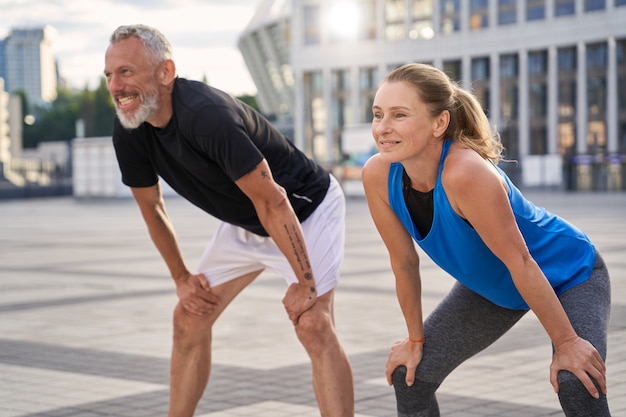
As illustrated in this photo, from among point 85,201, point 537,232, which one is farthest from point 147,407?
point 85,201

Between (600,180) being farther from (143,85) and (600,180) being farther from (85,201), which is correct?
(143,85)

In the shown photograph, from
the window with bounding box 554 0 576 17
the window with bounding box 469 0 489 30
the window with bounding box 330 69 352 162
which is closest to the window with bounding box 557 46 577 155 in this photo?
the window with bounding box 554 0 576 17

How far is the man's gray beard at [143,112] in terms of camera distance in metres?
3.71

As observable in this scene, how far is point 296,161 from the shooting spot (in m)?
4.13

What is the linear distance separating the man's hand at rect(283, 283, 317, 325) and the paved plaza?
1.13 m

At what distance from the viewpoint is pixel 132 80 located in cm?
370

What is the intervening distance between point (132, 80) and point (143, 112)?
4.8 inches

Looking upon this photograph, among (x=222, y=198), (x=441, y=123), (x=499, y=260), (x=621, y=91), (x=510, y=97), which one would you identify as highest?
(x=441, y=123)

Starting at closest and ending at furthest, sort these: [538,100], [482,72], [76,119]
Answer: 1. [538,100]
2. [482,72]
3. [76,119]

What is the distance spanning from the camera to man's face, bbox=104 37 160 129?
3.69 metres

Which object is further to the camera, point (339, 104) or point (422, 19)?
point (339, 104)

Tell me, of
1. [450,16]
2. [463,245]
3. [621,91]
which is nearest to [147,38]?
[463,245]

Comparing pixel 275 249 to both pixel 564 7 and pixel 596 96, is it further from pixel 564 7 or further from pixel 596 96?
pixel 564 7

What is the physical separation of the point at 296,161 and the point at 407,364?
124cm
